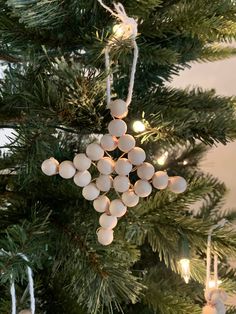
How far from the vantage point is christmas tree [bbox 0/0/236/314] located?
0.39 meters

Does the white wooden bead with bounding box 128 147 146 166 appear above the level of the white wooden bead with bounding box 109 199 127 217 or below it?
above

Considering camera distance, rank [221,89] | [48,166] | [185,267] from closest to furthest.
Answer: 1. [48,166]
2. [185,267]
3. [221,89]

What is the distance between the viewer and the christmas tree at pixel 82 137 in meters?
0.39

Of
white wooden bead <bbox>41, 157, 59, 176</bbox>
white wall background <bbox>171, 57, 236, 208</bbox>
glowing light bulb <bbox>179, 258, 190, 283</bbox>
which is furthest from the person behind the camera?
white wall background <bbox>171, 57, 236, 208</bbox>

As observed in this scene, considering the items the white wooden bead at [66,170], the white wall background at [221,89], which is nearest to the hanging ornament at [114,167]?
the white wooden bead at [66,170]

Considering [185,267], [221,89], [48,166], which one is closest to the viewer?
[48,166]

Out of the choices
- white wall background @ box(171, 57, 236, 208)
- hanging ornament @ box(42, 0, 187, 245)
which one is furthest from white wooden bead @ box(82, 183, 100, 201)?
white wall background @ box(171, 57, 236, 208)

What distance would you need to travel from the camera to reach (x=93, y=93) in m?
0.39

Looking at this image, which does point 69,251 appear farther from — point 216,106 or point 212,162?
point 212,162

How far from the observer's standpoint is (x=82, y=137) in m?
0.51

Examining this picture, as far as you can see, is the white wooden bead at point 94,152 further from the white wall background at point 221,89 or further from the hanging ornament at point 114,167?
the white wall background at point 221,89

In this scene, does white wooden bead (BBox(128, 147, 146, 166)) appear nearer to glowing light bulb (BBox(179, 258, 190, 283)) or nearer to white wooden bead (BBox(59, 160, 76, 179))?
white wooden bead (BBox(59, 160, 76, 179))

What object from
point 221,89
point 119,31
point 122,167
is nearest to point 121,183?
point 122,167

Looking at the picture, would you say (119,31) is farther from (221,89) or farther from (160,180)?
(221,89)
